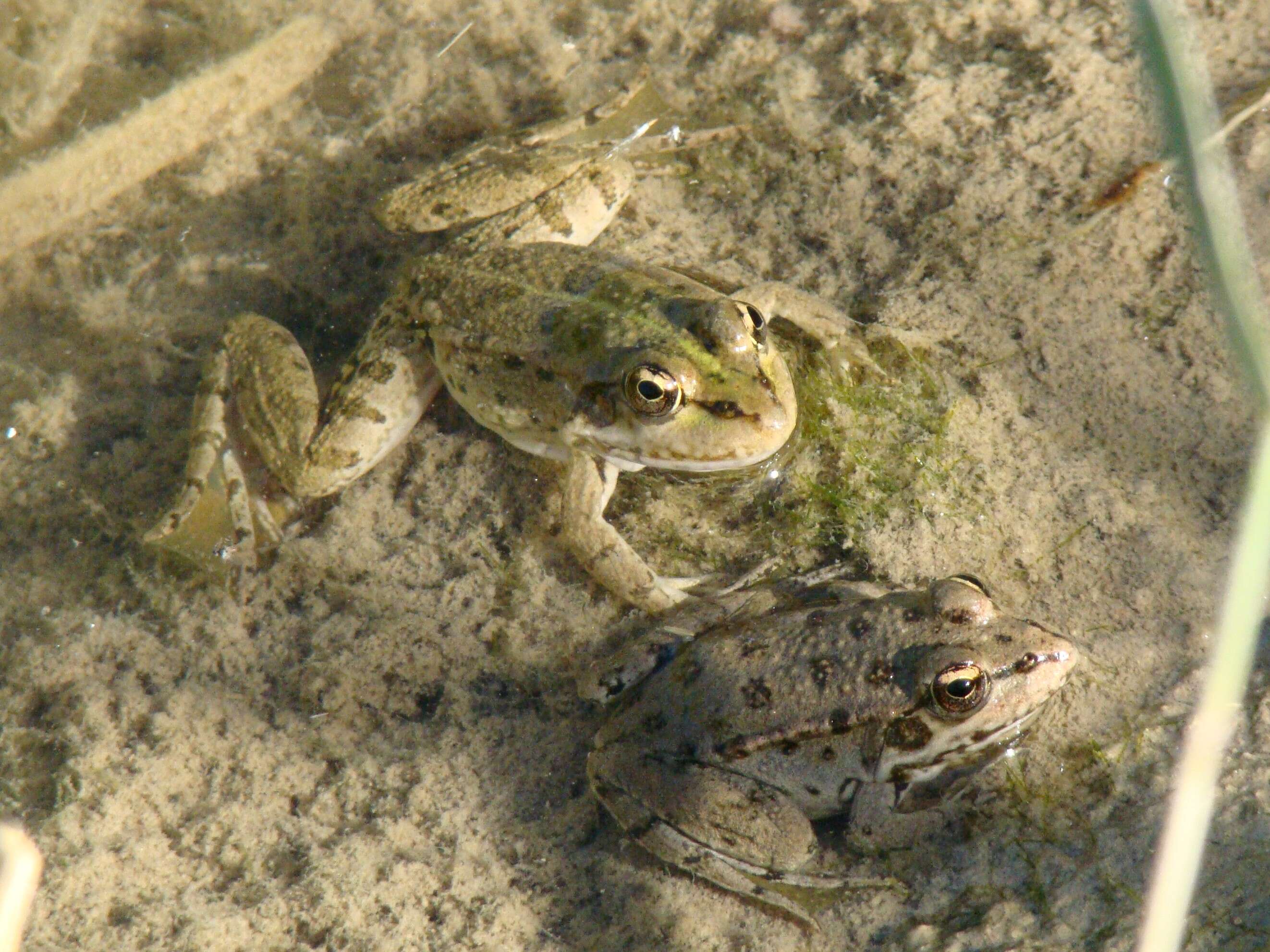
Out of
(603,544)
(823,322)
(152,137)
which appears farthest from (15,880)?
(152,137)

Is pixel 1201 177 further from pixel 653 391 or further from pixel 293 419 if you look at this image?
pixel 293 419

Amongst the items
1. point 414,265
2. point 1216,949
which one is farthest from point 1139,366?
point 414,265

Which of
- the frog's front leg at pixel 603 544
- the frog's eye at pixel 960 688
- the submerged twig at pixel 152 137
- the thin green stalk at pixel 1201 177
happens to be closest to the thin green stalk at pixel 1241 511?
the thin green stalk at pixel 1201 177

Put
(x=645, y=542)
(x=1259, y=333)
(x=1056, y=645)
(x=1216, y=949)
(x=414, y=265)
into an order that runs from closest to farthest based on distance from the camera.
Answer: (x=1259, y=333) < (x=1216, y=949) < (x=1056, y=645) < (x=645, y=542) < (x=414, y=265)

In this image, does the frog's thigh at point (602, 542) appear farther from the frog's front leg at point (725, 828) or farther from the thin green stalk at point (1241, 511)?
the thin green stalk at point (1241, 511)

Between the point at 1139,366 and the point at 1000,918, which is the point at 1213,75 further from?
the point at 1000,918

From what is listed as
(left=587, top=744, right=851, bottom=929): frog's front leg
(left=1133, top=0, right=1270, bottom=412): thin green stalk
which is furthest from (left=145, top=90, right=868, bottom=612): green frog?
(left=1133, top=0, right=1270, bottom=412): thin green stalk

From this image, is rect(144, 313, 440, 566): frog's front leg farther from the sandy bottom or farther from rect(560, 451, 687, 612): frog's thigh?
rect(560, 451, 687, 612): frog's thigh
